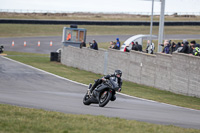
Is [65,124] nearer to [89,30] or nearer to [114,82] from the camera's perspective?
[114,82]

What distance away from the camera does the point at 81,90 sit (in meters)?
19.7

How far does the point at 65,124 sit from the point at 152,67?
1410 centimetres

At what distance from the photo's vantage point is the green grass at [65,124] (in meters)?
8.54

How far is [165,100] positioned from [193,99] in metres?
1.38

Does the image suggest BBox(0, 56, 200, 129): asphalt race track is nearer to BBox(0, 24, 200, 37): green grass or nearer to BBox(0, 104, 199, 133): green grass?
BBox(0, 104, 199, 133): green grass

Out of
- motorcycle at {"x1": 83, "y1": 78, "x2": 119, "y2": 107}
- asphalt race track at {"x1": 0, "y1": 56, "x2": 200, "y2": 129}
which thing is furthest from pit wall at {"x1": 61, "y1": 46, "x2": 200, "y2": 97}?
motorcycle at {"x1": 83, "y1": 78, "x2": 119, "y2": 107}

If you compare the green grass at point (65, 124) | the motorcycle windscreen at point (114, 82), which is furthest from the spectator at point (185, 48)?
Answer: the green grass at point (65, 124)

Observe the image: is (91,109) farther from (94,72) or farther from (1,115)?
(94,72)

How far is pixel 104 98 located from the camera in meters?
13.1

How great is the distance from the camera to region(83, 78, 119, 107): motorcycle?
41.9 ft

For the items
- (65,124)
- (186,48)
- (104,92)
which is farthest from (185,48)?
(65,124)

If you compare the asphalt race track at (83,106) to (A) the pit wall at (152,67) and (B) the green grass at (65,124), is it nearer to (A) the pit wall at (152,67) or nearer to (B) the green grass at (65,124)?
(B) the green grass at (65,124)

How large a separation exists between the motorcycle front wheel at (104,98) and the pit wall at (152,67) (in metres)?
6.87

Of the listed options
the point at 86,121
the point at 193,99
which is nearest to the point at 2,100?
the point at 86,121
